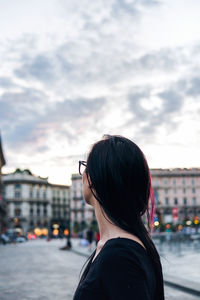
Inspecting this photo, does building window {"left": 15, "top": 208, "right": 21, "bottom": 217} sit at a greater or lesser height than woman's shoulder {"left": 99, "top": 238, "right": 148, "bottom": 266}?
lesser

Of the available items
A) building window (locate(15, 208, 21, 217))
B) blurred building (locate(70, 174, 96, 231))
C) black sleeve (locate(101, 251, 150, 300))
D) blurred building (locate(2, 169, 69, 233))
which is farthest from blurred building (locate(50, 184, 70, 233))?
black sleeve (locate(101, 251, 150, 300))

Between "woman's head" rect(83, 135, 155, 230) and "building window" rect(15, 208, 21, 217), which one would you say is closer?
"woman's head" rect(83, 135, 155, 230)

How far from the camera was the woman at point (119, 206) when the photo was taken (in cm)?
154

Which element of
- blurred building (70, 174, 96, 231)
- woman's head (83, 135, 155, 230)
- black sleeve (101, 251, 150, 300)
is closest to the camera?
black sleeve (101, 251, 150, 300)

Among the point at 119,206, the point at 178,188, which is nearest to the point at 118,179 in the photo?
the point at 119,206

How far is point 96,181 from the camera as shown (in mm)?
1719

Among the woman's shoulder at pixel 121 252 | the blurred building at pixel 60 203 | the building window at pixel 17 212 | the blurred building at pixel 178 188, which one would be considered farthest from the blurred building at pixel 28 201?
the woman's shoulder at pixel 121 252

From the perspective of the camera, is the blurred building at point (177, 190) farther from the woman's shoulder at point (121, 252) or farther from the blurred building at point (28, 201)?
the woman's shoulder at point (121, 252)

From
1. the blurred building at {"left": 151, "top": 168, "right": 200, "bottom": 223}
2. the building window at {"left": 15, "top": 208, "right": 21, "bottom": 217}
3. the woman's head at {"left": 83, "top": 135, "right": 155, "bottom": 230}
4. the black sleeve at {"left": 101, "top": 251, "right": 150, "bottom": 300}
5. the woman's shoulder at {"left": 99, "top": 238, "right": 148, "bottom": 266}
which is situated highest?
the blurred building at {"left": 151, "top": 168, "right": 200, "bottom": 223}

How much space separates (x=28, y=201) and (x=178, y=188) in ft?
142

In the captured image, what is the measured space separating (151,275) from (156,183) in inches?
4593

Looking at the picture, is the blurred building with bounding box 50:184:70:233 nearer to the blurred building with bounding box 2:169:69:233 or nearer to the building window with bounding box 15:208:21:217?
the blurred building with bounding box 2:169:69:233

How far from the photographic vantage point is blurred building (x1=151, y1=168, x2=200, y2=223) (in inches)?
4558

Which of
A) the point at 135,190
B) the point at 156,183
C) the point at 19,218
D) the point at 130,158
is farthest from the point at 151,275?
the point at 19,218
